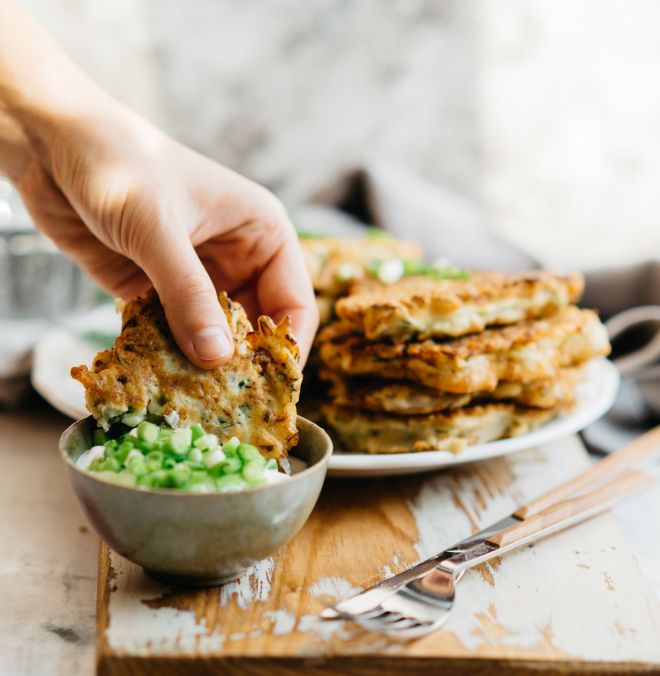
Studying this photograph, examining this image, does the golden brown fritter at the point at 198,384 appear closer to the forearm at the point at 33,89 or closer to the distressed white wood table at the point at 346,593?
the distressed white wood table at the point at 346,593

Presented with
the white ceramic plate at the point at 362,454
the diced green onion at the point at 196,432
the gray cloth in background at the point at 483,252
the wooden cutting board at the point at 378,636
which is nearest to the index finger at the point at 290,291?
the white ceramic plate at the point at 362,454

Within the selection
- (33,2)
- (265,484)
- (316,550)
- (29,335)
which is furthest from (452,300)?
(33,2)

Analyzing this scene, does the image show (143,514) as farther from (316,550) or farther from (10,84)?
(10,84)

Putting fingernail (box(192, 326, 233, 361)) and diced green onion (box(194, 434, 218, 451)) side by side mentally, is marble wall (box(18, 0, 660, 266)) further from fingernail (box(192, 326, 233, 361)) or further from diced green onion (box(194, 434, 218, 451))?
diced green onion (box(194, 434, 218, 451))

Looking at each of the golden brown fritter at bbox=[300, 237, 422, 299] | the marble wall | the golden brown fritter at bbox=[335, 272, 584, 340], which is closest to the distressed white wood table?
the golden brown fritter at bbox=[335, 272, 584, 340]

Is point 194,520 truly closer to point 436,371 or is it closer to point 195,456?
point 195,456
